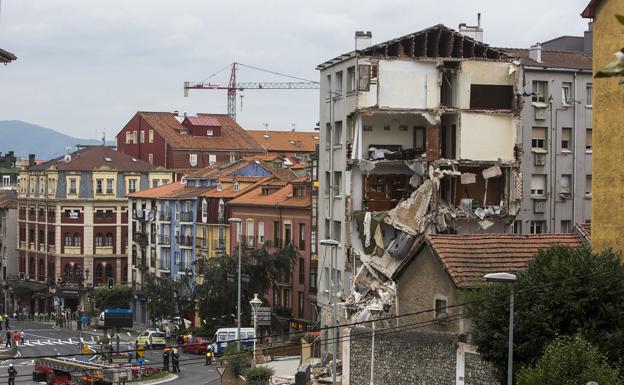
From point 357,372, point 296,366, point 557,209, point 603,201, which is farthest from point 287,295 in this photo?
point 603,201

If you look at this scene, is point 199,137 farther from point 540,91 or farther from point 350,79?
point 350,79

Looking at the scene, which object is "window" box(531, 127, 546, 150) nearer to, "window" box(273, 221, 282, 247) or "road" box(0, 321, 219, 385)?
"road" box(0, 321, 219, 385)

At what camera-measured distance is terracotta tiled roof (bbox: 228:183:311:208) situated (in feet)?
310

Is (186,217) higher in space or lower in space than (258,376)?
higher

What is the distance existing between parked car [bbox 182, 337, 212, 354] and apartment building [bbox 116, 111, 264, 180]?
52.2 metres

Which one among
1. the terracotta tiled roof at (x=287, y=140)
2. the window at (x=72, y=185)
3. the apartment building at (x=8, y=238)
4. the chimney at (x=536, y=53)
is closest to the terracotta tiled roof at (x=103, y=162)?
the window at (x=72, y=185)

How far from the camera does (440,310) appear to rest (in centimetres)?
4703

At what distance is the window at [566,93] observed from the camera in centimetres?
7925

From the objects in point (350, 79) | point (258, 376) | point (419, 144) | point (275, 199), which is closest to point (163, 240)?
point (275, 199)

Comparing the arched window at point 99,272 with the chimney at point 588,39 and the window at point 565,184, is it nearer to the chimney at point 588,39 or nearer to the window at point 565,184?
the chimney at point 588,39

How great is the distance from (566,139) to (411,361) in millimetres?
36556

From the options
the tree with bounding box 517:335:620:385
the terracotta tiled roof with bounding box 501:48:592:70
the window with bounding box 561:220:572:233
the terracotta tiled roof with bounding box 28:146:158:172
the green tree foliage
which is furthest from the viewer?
the terracotta tiled roof with bounding box 28:146:158:172

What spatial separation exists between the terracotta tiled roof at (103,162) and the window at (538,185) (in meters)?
67.6

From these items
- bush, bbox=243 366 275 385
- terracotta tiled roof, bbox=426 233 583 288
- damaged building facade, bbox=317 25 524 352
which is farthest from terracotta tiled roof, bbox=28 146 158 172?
terracotta tiled roof, bbox=426 233 583 288
